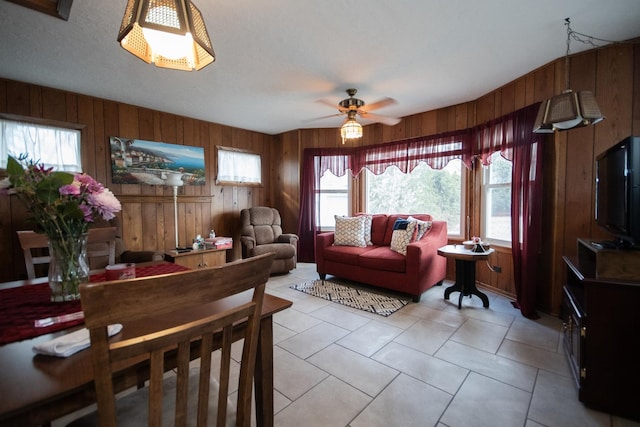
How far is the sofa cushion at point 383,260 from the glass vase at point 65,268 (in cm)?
277

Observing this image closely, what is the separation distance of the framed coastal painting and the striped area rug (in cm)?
229

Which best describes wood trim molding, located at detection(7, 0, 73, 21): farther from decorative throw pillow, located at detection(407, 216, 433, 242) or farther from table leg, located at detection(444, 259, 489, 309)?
table leg, located at detection(444, 259, 489, 309)

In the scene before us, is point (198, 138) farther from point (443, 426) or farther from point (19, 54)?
point (443, 426)

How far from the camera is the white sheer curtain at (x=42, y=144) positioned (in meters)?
2.84

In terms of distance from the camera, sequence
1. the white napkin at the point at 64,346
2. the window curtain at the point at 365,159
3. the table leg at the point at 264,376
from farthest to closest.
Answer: the window curtain at the point at 365,159
the table leg at the point at 264,376
the white napkin at the point at 64,346

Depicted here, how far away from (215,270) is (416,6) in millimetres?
2146

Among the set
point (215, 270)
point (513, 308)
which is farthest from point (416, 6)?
point (513, 308)

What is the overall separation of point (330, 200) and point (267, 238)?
135 cm

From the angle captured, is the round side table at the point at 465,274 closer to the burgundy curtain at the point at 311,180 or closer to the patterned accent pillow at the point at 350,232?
the patterned accent pillow at the point at 350,232

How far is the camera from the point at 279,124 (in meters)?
4.72

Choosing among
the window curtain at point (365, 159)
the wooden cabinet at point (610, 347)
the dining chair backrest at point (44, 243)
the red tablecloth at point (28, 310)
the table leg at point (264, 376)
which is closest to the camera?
the red tablecloth at point (28, 310)

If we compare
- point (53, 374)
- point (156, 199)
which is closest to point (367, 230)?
point (156, 199)

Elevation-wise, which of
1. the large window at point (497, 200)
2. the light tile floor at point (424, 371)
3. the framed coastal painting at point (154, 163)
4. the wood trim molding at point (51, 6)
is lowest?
the light tile floor at point (424, 371)

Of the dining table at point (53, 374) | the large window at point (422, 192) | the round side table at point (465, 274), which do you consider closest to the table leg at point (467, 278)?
the round side table at point (465, 274)
